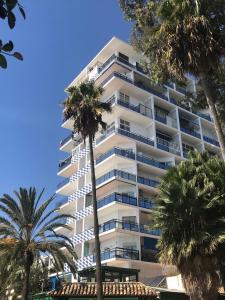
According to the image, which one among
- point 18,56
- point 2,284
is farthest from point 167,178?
point 18,56

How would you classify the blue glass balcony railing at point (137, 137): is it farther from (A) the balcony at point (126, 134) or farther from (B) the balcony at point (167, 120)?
(B) the balcony at point (167, 120)

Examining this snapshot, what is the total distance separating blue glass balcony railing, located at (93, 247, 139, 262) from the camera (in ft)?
128

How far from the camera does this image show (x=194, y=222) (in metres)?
18.9

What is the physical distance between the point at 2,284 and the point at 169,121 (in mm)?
33248

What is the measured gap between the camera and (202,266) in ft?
59.6

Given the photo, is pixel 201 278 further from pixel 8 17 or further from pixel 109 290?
pixel 8 17

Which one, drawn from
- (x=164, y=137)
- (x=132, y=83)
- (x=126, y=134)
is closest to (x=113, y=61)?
(x=132, y=83)

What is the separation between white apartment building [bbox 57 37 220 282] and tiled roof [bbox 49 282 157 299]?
42.4 ft

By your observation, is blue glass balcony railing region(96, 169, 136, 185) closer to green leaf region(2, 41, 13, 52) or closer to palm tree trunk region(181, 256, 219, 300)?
palm tree trunk region(181, 256, 219, 300)

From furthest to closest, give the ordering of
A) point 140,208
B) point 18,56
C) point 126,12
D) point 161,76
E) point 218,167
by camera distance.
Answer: point 140,208 < point 126,12 < point 161,76 < point 218,167 < point 18,56

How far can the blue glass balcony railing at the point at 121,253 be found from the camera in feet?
128

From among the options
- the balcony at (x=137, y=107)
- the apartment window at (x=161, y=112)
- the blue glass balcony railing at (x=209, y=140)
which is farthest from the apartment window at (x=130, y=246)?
the blue glass balcony railing at (x=209, y=140)

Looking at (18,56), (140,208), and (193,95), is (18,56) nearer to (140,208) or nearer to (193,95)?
(193,95)

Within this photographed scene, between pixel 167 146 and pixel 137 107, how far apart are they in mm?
6361
